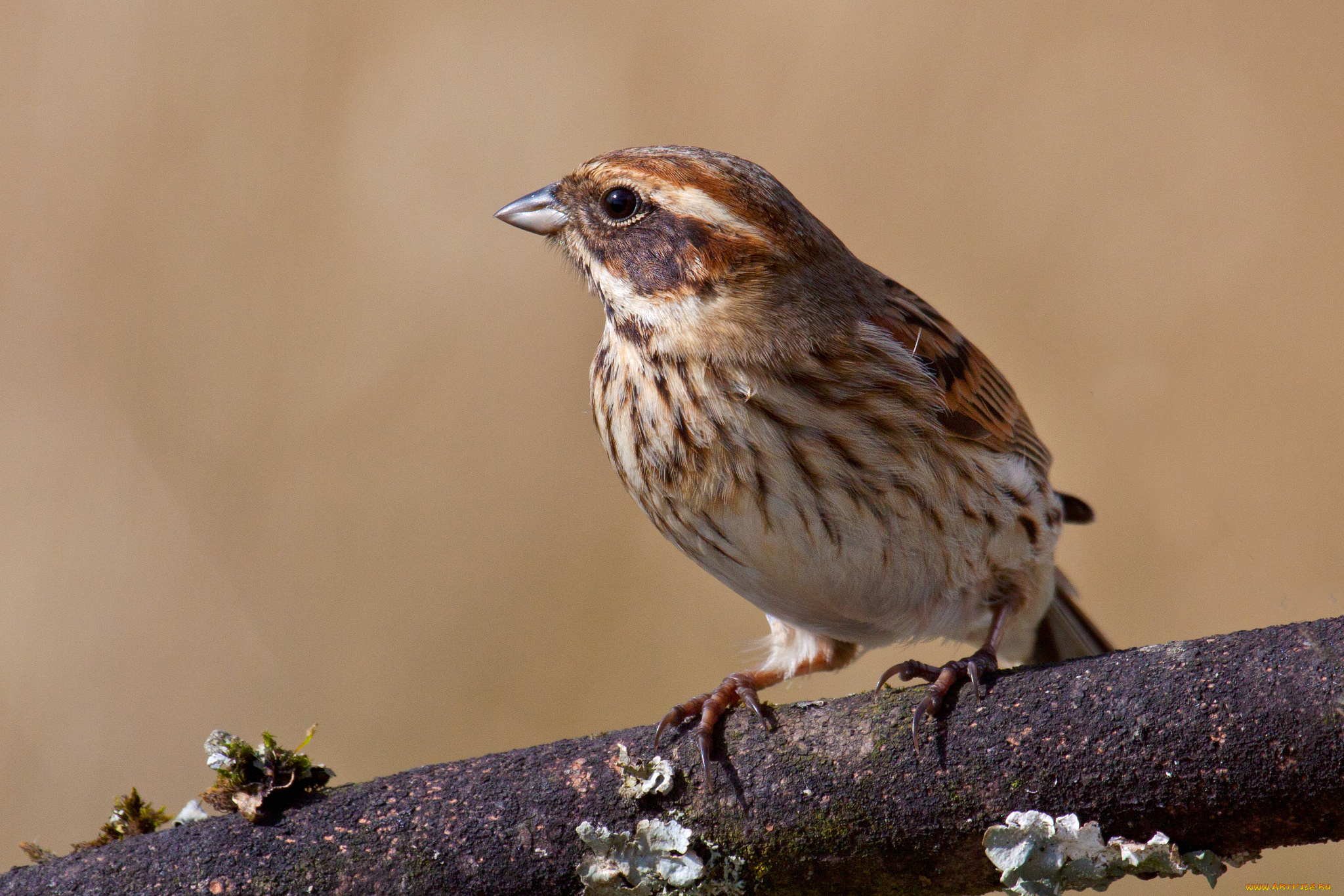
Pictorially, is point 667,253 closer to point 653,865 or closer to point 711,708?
point 711,708

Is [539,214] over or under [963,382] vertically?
over

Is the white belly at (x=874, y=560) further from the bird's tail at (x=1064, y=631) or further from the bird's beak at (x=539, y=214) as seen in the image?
the bird's beak at (x=539, y=214)

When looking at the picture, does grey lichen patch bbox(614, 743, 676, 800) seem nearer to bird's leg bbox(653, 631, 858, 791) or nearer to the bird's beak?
bird's leg bbox(653, 631, 858, 791)

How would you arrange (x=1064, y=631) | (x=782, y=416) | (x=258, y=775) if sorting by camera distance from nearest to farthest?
(x=258, y=775) → (x=782, y=416) → (x=1064, y=631)

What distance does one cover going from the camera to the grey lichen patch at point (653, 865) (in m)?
2.29

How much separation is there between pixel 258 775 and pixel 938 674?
144 cm

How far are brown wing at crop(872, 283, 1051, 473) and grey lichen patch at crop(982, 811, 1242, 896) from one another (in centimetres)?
136

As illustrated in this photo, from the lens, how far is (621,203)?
10.7 ft

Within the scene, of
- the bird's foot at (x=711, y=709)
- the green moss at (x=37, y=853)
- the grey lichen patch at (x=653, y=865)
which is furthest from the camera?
the green moss at (x=37, y=853)

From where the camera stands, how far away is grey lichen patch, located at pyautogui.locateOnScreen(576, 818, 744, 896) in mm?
2289

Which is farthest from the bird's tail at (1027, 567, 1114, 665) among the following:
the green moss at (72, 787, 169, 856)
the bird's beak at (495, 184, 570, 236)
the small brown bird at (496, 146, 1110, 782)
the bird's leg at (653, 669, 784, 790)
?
the green moss at (72, 787, 169, 856)

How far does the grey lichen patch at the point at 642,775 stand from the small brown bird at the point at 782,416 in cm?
37

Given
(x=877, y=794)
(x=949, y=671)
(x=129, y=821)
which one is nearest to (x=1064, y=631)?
(x=949, y=671)

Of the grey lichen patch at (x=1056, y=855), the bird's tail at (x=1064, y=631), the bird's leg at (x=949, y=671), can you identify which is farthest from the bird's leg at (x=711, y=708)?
the bird's tail at (x=1064, y=631)
